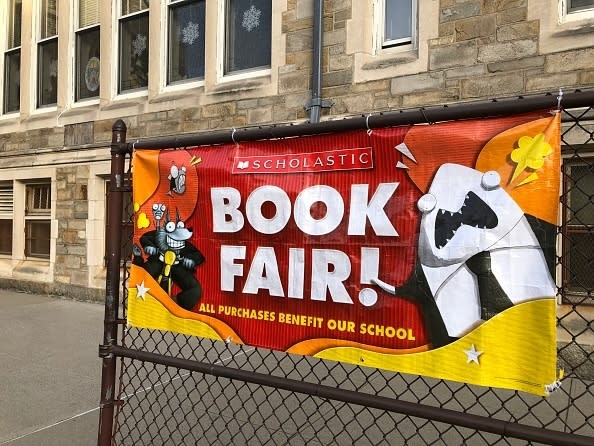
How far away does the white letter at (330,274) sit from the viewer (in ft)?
6.69

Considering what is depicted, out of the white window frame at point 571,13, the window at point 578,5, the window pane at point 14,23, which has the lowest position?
the white window frame at point 571,13

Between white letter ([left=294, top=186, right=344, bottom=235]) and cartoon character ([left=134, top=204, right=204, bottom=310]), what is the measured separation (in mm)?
552

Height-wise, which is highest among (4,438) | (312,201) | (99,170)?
(99,170)

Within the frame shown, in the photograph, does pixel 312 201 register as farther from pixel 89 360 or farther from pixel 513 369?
pixel 89 360

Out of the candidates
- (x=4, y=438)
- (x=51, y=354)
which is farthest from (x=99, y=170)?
(x=4, y=438)

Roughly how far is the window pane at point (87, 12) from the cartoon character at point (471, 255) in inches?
375

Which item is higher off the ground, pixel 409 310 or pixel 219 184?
pixel 219 184

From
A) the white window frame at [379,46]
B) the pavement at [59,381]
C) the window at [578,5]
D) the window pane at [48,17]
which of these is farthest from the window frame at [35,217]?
the window at [578,5]

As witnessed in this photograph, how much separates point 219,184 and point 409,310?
97 cm

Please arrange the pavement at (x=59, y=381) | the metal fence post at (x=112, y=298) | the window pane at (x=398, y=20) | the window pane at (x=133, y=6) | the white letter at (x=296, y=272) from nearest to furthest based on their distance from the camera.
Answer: the white letter at (x=296, y=272)
the metal fence post at (x=112, y=298)
the pavement at (x=59, y=381)
the window pane at (x=398, y=20)
the window pane at (x=133, y=6)

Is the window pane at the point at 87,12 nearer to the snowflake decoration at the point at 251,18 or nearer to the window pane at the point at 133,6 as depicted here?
the window pane at the point at 133,6

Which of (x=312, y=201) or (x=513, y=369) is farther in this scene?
(x=312, y=201)

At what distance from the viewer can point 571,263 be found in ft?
17.6

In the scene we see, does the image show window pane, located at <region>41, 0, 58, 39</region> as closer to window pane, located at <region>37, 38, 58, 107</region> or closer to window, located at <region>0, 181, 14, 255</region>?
window pane, located at <region>37, 38, 58, 107</region>
